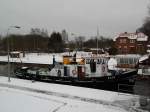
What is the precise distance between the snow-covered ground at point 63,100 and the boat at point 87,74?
432 centimetres

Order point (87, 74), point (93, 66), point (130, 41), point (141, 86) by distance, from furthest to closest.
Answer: point (130, 41) < point (87, 74) < point (93, 66) < point (141, 86)

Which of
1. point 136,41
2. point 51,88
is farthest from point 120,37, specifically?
point 51,88

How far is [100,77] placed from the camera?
24641mm

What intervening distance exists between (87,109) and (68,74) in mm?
12050

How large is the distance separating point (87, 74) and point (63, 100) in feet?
29.2

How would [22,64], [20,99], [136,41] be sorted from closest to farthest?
[20,99], [22,64], [136,41]

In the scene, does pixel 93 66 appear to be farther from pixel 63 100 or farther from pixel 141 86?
pixel 63 100

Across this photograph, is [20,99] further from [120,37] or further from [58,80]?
[120,37]

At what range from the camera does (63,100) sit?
1752cm

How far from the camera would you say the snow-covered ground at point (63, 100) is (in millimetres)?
15442

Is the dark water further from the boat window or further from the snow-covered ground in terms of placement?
the snow-covered ground

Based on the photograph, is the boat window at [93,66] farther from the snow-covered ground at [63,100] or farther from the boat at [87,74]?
the snow-covered ground at [63,100]

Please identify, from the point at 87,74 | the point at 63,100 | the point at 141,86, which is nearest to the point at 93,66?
the point at 87,74

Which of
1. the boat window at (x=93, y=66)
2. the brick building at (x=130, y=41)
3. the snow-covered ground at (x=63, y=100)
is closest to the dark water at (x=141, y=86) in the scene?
the boat window at (x=93, y=66)
